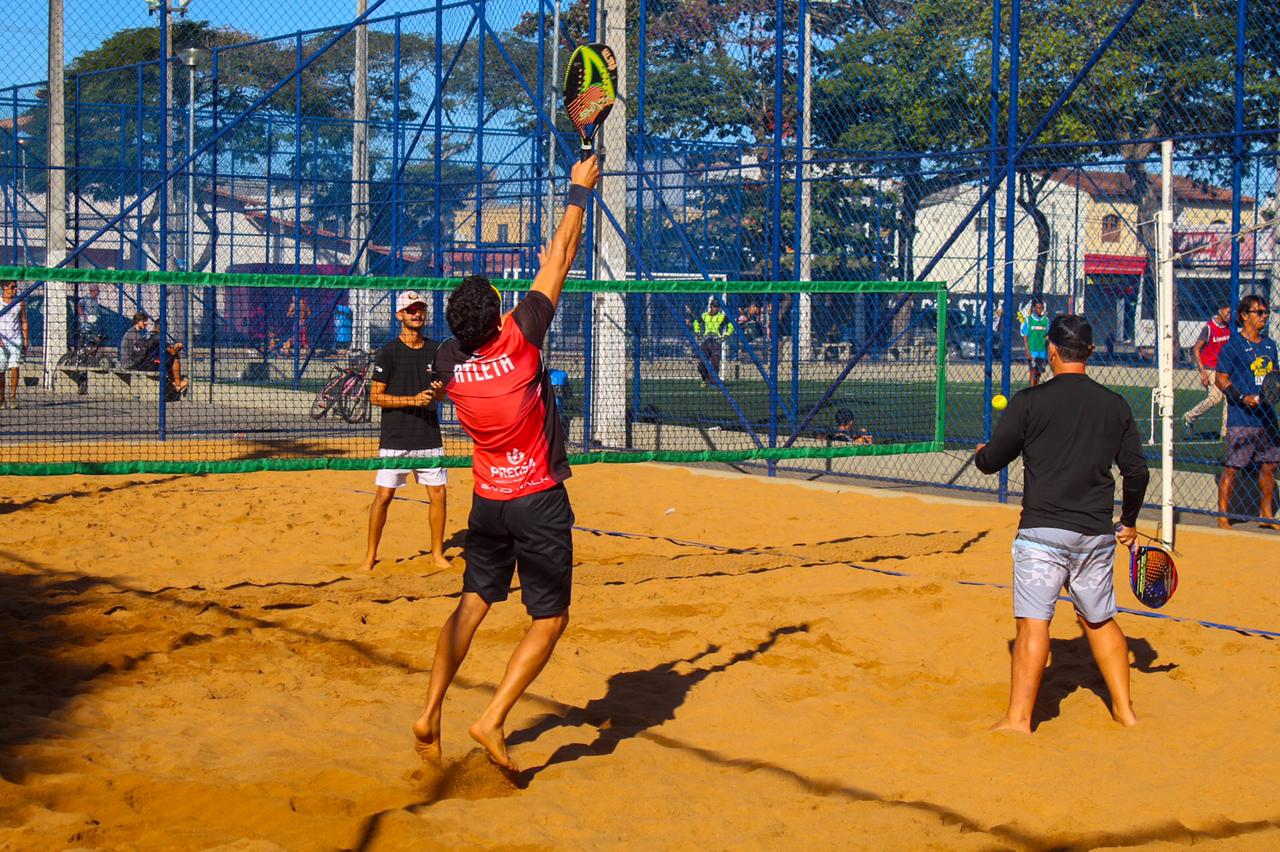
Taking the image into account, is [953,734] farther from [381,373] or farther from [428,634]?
[381,373]

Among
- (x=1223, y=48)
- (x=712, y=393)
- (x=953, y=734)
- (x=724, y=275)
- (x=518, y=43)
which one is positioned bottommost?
(x=953, y=734)

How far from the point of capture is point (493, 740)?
16.4 feet

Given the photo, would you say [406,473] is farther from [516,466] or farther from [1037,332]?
[1037,332]

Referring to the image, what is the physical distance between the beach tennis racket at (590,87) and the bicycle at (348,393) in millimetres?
7026

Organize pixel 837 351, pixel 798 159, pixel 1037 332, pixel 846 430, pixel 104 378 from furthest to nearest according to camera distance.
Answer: pixel 1037 332
pixel 104 378
pixel 837 351
pixel 798 159
pixel 846 430

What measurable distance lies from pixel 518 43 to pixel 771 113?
6.60 meters

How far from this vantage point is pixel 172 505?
37.6ft

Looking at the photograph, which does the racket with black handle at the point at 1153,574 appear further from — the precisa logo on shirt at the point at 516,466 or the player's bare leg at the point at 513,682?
the precisa logo on shirt at the point at 516,466

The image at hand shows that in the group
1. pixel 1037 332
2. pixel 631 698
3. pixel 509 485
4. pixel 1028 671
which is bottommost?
pixel 631 698

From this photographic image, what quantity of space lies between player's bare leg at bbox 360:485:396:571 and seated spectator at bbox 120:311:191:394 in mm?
5925

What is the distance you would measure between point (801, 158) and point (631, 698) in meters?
8.40

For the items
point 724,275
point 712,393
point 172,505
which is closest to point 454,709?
point 172,505

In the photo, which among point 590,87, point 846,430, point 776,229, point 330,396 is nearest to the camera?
point 590,87

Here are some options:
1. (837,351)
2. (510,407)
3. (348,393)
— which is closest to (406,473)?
(510,407)
